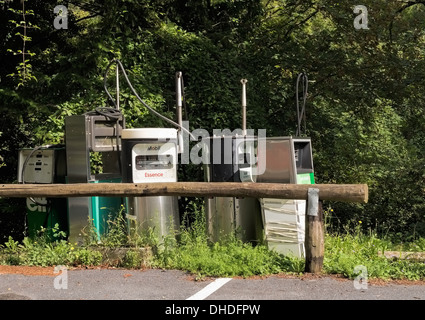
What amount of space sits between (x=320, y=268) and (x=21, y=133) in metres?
7.53

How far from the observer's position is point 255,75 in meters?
12.5

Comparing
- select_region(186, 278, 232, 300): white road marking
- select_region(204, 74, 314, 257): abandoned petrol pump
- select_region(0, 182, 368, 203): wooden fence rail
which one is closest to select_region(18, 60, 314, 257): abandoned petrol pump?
select_region(204, 74, 314, 257): abandoned petrol pump

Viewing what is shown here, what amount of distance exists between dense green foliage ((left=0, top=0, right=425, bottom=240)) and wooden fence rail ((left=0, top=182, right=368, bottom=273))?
2.71 meters

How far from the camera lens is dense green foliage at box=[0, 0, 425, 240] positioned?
11.1 metres

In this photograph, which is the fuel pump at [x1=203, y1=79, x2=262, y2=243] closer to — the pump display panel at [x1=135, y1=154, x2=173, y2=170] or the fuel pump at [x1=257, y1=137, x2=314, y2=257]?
the fuel pump at [x1=257, y1=137, x2=314, y2=257]

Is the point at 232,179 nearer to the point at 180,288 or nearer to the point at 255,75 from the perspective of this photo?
the point at 180,288

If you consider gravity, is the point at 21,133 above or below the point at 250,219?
above

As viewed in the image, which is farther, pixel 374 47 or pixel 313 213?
pixel 374 47

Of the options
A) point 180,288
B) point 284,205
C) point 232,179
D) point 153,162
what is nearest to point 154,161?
point 153,162

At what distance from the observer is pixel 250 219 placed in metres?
8.31

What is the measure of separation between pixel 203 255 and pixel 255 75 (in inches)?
229

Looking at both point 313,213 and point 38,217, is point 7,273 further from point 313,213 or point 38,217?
point 313,213
